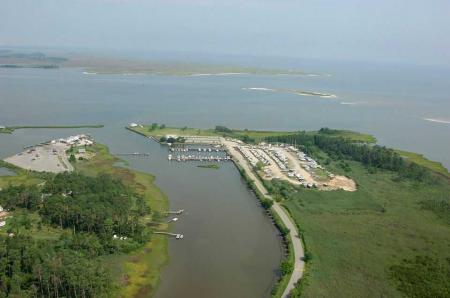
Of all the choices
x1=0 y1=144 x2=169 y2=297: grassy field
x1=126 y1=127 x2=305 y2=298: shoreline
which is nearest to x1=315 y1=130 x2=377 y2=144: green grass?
x1=126 y1=127 x2=305 y2=298: shoreline

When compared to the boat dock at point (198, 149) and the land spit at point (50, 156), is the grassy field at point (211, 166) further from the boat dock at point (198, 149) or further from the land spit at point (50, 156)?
the land spit at point (50, 156)

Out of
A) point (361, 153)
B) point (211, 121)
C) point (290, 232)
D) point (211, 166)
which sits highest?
point (361, 153)

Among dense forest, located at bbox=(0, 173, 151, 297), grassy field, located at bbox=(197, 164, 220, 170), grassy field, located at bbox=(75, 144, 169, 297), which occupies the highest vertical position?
grassy field, located at bbox=(197, 164, 220, 170)

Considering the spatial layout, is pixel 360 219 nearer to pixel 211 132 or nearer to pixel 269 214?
A: pixel 269 214

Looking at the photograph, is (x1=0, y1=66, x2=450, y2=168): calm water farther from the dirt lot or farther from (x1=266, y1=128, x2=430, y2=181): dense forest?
the dirt lot

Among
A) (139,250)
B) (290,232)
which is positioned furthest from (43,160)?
(290,232)

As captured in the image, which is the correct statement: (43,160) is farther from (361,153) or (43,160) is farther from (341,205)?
(361,153)
